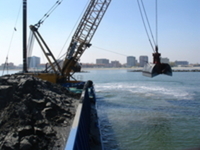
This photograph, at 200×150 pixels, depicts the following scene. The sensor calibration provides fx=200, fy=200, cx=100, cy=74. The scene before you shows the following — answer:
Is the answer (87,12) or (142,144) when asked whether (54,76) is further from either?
(142,144)

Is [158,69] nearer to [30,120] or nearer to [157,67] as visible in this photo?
[157,67]

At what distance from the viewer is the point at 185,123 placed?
12.3 metres

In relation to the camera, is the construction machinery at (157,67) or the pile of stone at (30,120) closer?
the pile of stone at (30,120)

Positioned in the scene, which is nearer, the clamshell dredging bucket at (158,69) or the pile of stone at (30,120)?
the pile of stone at (30,120)

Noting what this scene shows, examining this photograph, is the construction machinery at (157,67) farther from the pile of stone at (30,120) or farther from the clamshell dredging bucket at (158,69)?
the pile of stone at (30,120)

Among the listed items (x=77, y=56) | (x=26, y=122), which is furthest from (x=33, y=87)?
(x=77, y=56)

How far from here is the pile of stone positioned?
479 cm

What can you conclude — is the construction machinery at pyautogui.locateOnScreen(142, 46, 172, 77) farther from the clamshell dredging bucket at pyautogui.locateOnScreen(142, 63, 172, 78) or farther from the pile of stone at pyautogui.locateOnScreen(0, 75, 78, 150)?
the pile of stone at pyautogui.locateOnScreen(0, 75, 78, 150)

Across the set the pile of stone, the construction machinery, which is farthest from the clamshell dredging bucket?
the pile of stone

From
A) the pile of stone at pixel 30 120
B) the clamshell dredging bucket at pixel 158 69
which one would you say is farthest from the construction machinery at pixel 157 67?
the pile of stone at pixel 30 120

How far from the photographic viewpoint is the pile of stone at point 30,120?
189 inches

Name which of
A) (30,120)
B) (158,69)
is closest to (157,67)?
(158,69)

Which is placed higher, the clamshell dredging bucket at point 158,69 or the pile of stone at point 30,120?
the clamshell dredging bucket at point 158,69

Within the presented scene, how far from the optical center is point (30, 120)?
18.8 ft
